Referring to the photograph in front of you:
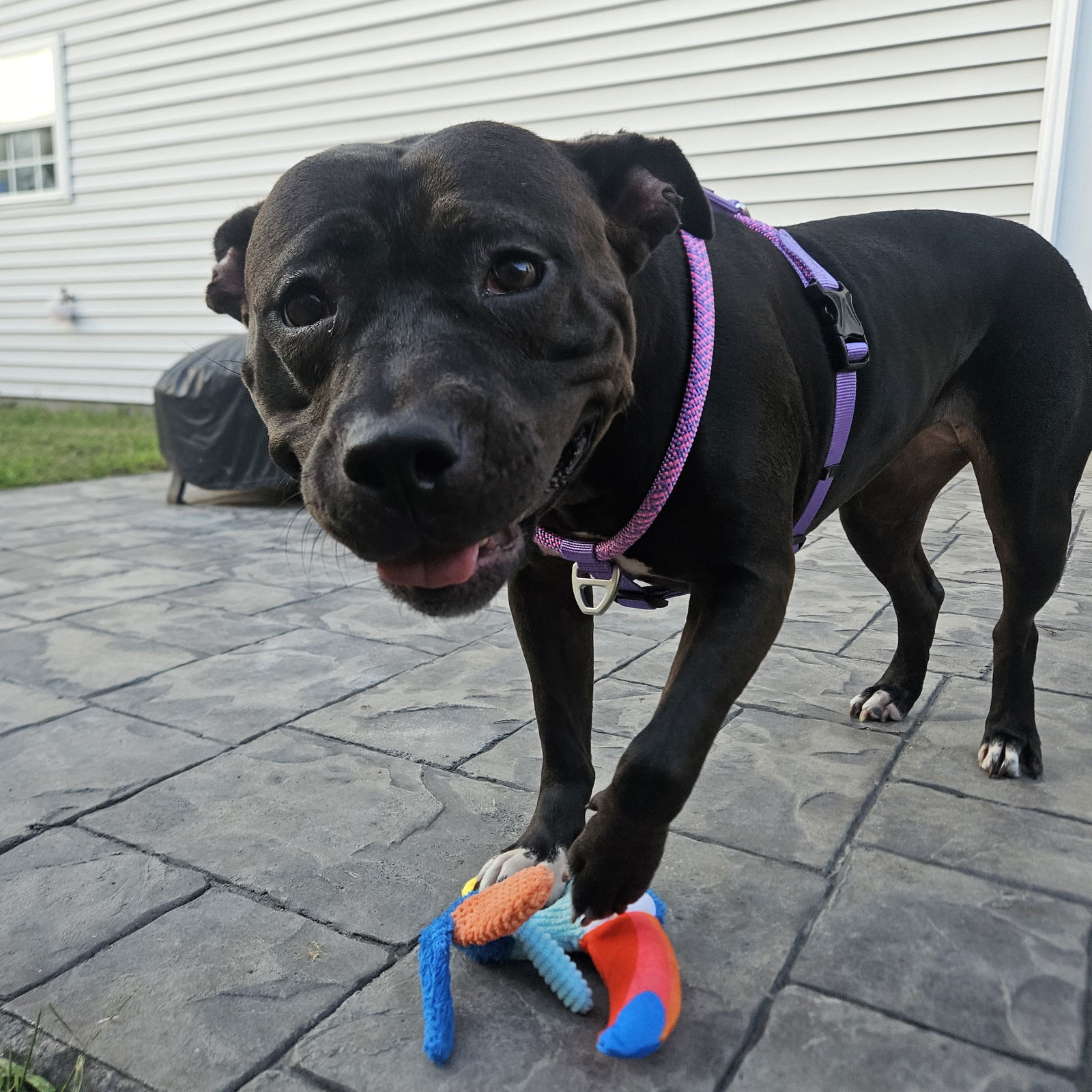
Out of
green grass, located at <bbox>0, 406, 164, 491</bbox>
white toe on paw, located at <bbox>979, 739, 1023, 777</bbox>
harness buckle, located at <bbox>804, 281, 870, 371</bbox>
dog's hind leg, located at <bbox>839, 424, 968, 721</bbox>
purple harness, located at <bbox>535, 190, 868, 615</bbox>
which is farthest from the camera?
green grass, located at <bbox>0, 406, 164, 491</bbox>

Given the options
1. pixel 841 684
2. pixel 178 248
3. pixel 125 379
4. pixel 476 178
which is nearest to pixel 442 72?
pixel 178 248

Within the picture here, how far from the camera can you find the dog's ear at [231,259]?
228cm

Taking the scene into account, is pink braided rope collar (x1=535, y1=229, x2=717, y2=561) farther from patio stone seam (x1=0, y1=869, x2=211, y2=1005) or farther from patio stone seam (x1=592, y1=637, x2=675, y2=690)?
patio stone seam (x1=592, y1=637, x2=675, y2=690)

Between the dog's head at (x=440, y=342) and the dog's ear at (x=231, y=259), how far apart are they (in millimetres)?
252

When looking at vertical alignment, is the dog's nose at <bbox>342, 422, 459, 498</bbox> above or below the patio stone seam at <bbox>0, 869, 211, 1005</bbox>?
above

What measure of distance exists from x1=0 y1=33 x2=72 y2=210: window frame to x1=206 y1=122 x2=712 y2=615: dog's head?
37.9 feet

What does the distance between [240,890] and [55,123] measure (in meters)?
12.1

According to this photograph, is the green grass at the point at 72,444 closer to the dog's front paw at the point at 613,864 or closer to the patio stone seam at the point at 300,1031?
the patio stone seam at the point at 300,1031

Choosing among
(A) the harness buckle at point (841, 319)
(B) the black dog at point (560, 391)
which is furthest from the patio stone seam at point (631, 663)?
(A) the harness buckle at point (841, 319)

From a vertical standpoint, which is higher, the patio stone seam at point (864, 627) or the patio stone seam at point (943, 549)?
the patio stone seam at point (864, 627)

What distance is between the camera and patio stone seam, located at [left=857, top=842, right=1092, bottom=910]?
2.15 m

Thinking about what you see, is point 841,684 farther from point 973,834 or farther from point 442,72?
point 442,72

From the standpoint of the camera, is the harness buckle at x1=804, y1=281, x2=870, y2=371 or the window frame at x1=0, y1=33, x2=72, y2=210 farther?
the window frame at x1=0, y1=33, x2=72, y2=210

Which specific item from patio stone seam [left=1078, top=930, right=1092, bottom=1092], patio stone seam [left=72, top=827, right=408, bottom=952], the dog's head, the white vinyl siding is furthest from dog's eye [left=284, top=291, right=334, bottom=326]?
the white vinyl siding
